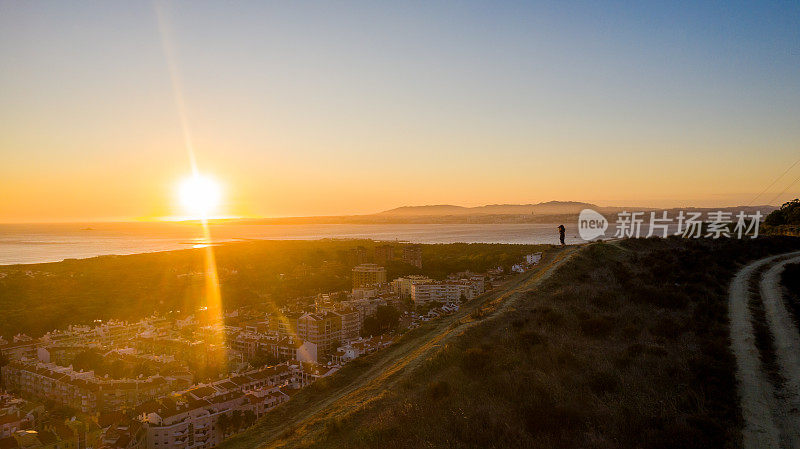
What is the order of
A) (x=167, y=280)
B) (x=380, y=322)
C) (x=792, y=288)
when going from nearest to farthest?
(x=792, y=288) → (x=380, y=322) → (x=167, y=280)

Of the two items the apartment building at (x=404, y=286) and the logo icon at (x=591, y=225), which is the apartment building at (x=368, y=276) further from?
the logo icon at (x=591, y=225)

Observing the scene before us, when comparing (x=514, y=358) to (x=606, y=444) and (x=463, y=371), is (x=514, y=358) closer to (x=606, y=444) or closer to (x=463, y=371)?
(x=463, y=371)

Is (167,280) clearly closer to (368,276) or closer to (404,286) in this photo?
(368,276)

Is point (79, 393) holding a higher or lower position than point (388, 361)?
lower

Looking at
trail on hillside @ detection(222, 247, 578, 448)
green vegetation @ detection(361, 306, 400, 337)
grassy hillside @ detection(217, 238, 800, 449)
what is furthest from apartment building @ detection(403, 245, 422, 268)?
trail on hillside @ detection(222, 247, 578, 448)

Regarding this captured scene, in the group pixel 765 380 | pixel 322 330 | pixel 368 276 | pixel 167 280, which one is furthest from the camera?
pixel 167 280

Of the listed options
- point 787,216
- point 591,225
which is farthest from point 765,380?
point 787,216

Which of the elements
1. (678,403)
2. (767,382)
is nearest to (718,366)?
(767,382)
